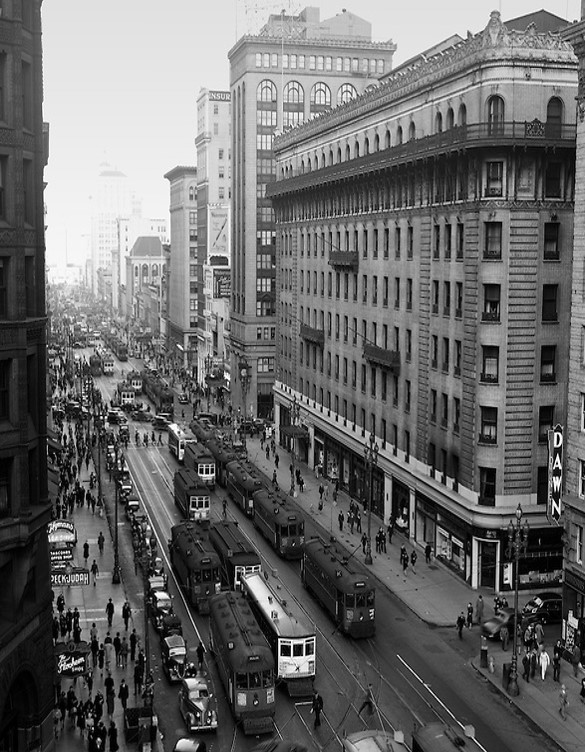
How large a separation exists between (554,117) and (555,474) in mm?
20814

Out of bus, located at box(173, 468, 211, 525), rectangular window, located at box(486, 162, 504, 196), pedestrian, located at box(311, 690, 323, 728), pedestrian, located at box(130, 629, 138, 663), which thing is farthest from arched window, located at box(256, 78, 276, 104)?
pedestrian, located at box(311, 690, 323, 728)

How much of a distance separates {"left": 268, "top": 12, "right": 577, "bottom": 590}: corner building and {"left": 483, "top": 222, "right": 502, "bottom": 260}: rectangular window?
0.08 m

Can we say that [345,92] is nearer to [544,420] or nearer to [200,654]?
[544,420]

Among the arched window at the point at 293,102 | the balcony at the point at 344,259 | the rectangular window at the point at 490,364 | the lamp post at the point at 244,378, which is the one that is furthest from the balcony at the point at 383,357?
the arched window at the point at 293,102

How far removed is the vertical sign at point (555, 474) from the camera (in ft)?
168

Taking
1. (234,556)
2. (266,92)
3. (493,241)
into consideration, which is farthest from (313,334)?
(266,92)

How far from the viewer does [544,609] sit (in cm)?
5416

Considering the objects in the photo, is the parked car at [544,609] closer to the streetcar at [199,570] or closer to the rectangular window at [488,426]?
the rectangular window at [488,426]

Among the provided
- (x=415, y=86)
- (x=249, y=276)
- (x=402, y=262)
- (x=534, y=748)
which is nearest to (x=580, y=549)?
(x=534, y=748)

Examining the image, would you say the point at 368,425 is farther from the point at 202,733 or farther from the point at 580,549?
the point at 202,733

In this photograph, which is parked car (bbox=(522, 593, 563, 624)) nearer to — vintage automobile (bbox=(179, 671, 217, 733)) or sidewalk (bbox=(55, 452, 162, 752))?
vintage automobile (bbox=(179, 671, 217, 733))

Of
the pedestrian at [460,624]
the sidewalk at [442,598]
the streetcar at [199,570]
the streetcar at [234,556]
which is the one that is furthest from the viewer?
the streetcar at [234,556]

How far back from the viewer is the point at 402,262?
7275cm

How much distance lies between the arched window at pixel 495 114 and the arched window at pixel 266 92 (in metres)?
75.2
